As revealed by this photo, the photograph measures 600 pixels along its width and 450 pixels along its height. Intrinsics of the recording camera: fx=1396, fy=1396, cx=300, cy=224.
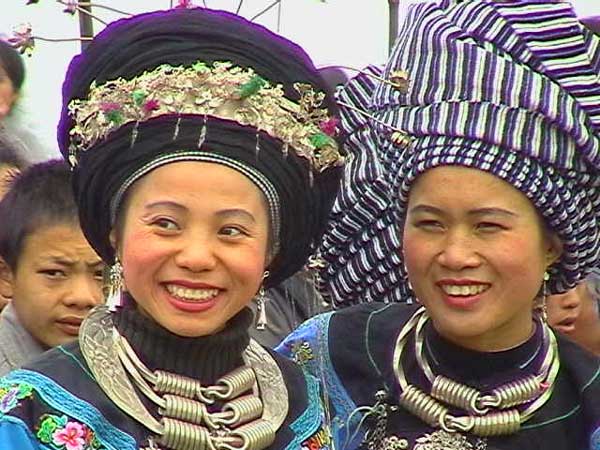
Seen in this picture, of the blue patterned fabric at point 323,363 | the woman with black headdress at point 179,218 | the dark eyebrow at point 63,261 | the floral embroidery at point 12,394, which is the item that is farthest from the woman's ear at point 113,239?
the dark eyebrow at point 63,261

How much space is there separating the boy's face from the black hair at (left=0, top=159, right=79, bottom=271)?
2 cm

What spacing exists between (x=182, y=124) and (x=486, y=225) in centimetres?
73

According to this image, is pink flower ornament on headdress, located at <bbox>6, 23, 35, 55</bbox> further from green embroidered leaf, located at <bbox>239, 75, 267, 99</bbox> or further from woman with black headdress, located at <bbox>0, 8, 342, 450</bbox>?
green embroidered leaf, located at <bbox>239, 75, 267, 99</bbox>

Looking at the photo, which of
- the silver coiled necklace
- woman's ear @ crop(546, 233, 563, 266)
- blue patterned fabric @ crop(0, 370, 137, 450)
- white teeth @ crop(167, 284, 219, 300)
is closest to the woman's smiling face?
white teeth @ crop(167, 284, 219, 300)

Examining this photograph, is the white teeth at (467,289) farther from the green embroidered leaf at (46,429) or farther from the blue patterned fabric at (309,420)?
the green embroidered leaf at (46,429)

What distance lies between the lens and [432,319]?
10.4 feet

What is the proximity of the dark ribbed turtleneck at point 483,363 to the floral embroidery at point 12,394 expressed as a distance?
0.99 m

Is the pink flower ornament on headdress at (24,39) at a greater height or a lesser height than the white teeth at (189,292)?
greater

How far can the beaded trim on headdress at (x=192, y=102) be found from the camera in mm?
2695

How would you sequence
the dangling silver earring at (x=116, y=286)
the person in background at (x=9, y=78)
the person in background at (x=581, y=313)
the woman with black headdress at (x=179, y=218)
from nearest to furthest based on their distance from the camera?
1. the woman with black headdress at (x=179, y=218)
2. the dangling silver earring at (x=116, y=286)
3. the person in background at (x=581, y=313)
4. the person in background at (x=9, y=78)

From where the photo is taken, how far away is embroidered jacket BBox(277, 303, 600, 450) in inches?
121

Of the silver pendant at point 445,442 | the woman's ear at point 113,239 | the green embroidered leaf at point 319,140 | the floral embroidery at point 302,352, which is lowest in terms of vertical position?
the silver pendant at point 445,442

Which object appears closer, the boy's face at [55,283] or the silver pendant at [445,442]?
the silver pendant at [445,442]

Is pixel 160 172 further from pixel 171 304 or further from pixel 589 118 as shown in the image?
pixel 589 118
